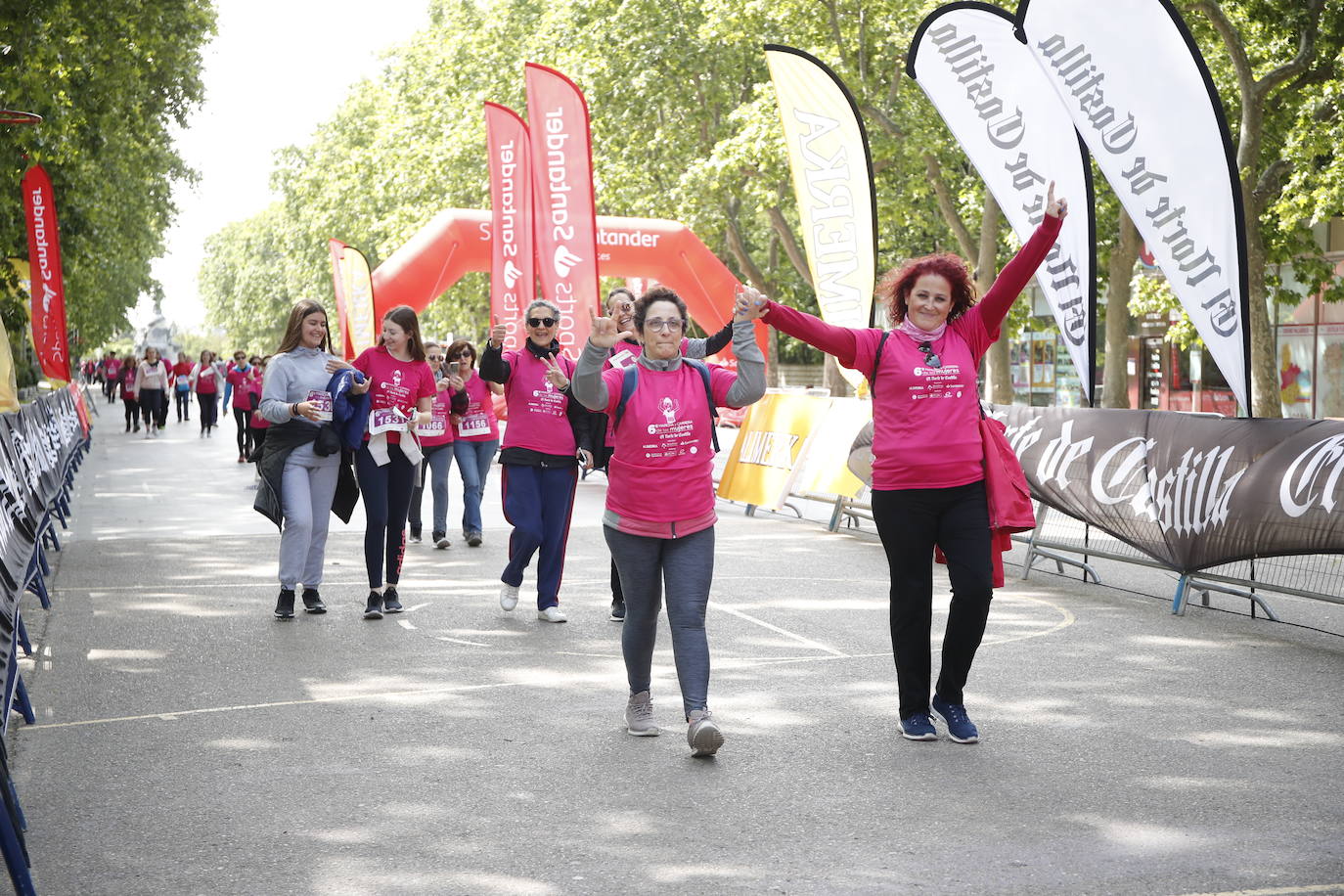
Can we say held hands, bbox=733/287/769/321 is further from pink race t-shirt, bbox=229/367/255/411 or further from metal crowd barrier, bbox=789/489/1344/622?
pink race t-shirt, bbox=229/367/255/411

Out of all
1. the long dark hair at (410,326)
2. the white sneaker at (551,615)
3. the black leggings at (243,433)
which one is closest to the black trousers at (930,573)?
Result: the white sneaker at (551,615)

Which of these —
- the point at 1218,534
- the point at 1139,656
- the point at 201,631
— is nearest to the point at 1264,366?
the point at 1218,534

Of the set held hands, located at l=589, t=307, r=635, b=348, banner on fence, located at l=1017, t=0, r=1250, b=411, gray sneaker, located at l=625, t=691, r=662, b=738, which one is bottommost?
gray sneaker, located at l=625, t=691, r=662, b=738

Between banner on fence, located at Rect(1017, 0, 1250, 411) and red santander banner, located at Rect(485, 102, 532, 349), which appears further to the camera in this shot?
red santander banner, located at Rect(485, 102, 532, 349)

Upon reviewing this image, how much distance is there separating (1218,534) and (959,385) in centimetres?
369

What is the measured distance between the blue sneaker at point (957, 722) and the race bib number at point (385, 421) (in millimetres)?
4142

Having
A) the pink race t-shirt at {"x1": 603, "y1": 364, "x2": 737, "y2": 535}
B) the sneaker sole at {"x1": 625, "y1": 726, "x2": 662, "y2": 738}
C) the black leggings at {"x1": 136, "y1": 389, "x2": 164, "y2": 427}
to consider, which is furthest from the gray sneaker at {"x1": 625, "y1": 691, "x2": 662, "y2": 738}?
the black leggings at {"x1": 136, "y1": 389, "x2": 164, "y2": 427}

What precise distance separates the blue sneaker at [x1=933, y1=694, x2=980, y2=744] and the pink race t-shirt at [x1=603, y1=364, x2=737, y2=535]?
1.20 metres

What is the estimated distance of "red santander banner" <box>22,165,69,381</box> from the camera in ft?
63.1

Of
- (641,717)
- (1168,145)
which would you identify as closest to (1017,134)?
(1168,145)

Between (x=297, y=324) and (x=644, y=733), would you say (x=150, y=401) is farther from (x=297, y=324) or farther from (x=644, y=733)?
(x=644, y=733)

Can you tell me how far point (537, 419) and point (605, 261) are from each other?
58.1 ft

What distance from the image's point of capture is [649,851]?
4.57 metres

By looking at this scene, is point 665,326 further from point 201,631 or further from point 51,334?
point 51,334
